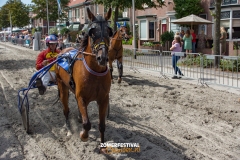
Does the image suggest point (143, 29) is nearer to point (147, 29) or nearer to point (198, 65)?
point (147, 29)

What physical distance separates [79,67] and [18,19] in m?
58.1

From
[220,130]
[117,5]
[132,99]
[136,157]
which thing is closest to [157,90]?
[132,99]

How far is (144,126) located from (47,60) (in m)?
2.58

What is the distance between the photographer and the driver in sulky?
21.7ft

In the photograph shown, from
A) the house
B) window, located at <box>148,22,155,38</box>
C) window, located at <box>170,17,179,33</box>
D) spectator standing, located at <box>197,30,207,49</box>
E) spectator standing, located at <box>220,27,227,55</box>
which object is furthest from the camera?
window, located at <box>148,22,155,38</box>

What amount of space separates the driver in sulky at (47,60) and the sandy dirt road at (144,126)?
889 millimetres

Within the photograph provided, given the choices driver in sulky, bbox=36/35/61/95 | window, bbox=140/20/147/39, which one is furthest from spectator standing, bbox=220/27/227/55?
window, bbox=140/20/147/39

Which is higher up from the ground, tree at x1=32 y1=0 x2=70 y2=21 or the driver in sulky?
tree at x1=32 y1=0 x2=70 y2=21

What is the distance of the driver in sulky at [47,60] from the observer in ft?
21.7

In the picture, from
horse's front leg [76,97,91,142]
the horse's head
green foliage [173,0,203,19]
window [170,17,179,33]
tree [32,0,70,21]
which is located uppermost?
tree [32,0,70,21]

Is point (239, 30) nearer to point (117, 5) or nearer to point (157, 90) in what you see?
point (117, 5)

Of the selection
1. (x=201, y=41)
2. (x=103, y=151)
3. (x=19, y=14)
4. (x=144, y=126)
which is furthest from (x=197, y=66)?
(x=19, y=14)

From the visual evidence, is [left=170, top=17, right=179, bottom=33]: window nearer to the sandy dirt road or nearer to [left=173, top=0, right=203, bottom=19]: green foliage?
[left=173, top=0, right=203, bottom=19]: green foliage

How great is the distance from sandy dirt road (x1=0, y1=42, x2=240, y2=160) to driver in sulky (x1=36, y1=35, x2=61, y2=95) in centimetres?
89
